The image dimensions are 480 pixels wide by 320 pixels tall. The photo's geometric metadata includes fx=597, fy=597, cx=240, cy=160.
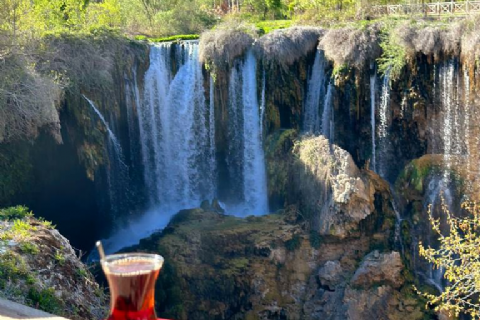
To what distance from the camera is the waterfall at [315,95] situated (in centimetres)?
1775

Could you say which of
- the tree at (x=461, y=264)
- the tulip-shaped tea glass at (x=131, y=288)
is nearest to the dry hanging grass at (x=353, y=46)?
the tree at (x=461, y=264)

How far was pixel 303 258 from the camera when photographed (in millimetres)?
14602

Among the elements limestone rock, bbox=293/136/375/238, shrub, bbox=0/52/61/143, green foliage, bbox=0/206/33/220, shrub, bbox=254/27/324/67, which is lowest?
limestone rock, bbox=293/136/375/238

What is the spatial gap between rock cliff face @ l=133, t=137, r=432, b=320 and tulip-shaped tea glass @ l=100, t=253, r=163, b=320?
449 inches

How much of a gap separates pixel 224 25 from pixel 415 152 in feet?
22.9

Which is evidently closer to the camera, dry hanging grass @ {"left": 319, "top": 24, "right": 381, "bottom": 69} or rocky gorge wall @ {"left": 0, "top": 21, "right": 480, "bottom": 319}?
rocky gorge wall @ {"left": 0, "top": 21, "right": 480, "bottom": 319}

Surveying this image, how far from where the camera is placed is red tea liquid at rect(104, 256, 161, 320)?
2230 mm

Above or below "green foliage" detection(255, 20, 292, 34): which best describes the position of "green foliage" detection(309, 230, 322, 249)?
below

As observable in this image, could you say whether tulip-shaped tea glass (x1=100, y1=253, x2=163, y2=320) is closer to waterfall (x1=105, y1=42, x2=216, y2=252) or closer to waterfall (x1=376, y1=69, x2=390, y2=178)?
waterfall (x1=376, y1=69, x2=390, y2=178)

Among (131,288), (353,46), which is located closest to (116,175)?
(353,46)

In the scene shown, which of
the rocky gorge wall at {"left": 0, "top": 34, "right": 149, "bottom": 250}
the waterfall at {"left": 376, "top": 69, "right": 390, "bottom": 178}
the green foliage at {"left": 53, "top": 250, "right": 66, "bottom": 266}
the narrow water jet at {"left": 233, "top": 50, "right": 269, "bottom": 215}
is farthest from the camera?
the narrow water jet at {"left": 233, "top": 50, "right": 269, "bottom": 215}

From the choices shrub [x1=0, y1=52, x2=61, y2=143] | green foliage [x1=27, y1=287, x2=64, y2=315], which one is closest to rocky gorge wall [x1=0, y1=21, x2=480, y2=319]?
shrub [x1=0, y1=52, x2=61, y2=143]

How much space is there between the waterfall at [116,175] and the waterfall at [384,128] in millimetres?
7505

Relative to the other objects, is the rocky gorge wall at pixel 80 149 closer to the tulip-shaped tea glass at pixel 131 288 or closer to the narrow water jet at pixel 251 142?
the narrow water jet at pixel 251 142
